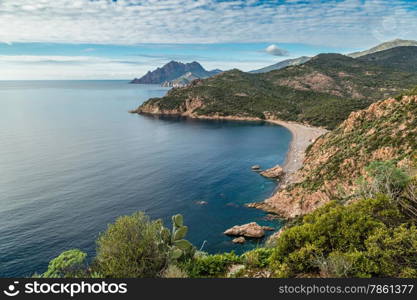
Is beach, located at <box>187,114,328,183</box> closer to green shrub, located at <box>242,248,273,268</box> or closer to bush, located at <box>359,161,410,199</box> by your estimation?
bush, located at <box>359,161,410,199</box>

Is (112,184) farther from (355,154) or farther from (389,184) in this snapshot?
(389,184)

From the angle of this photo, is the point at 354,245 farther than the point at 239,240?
No

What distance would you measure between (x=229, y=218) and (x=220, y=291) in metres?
43.0

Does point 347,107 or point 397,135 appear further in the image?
point 347,107

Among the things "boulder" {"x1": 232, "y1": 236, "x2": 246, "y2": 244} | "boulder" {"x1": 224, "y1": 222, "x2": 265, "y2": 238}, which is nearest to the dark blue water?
"boulder" {"x1": 232, "y1": 236, "x2": 246, "y2": 244}

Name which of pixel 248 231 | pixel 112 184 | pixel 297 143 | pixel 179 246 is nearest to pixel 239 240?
pixel 248 231

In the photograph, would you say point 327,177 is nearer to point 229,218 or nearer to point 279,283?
point 229,218

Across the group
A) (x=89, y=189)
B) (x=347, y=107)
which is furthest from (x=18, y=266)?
(x=347, y=107)

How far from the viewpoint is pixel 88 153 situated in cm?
8950

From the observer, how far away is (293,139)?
389 ft

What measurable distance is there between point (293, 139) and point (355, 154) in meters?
68.0

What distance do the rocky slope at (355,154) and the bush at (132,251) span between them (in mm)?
33535

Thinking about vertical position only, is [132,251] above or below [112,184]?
above

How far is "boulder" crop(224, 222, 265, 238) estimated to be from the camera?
45.6 meters
